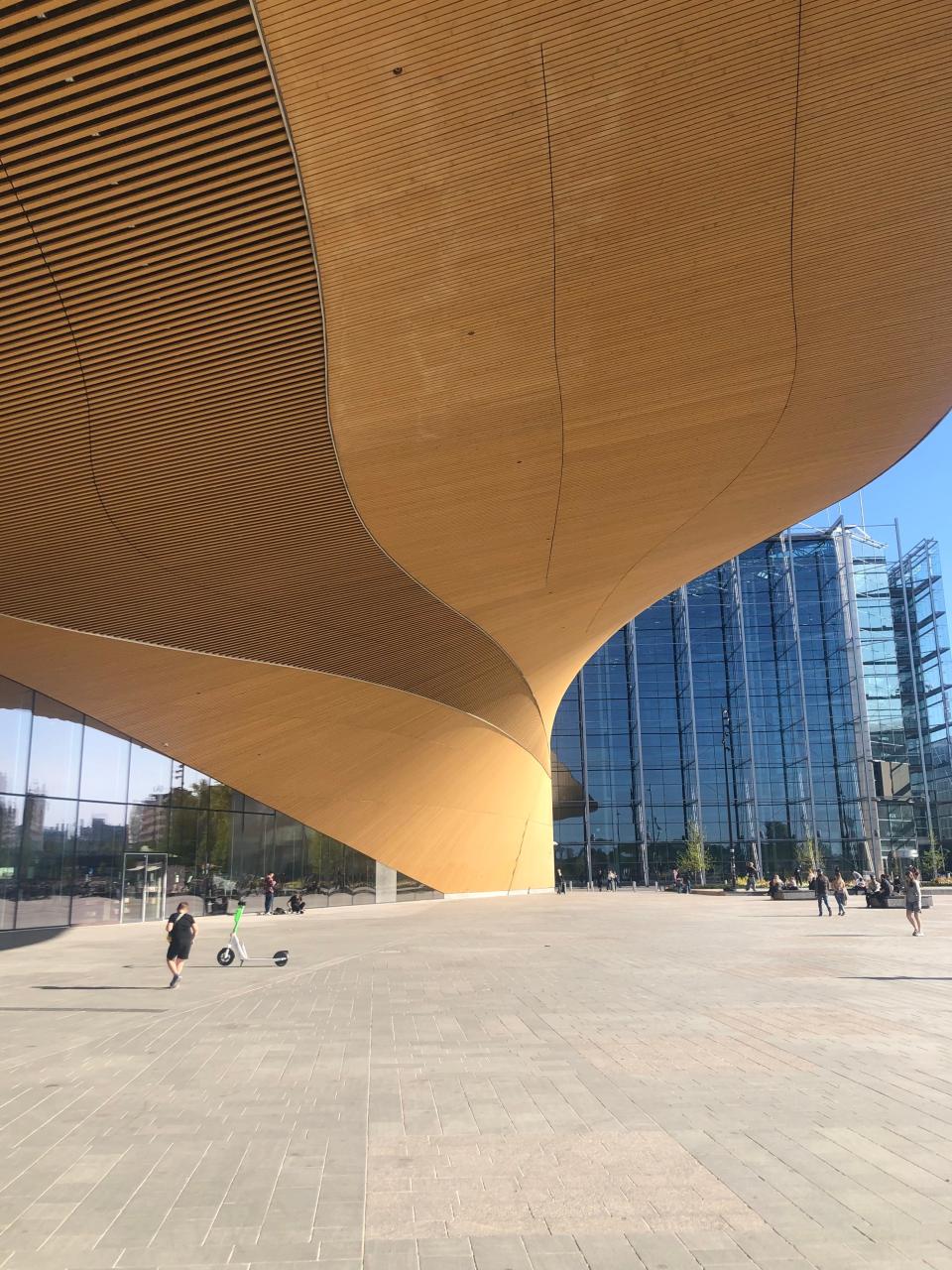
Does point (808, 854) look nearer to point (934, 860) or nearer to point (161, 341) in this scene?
point (934, 860)

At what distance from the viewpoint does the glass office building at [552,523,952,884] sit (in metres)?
52.7

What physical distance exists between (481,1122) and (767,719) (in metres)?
51.9

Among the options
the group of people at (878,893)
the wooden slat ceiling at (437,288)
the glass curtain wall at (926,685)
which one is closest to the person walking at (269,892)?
the wooden slat ceiling at (437,288)

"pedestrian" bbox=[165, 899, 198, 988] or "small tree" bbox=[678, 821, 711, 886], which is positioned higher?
"small tree" bbox=[678, 821, 711, 886]

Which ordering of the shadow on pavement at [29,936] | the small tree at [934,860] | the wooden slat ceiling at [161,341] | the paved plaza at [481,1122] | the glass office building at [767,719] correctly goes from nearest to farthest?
the paved plaza at [481,1122]
the wooden slat ceiling at [161,341]
the shadow on pavement at [29,936]
the small tree at [934,860]
the glass office building at [767,719]

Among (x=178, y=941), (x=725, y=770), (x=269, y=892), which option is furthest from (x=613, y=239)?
(x=725, y=770)

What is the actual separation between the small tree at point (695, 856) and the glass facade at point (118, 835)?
24.7 metres

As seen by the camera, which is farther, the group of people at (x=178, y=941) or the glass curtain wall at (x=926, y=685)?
the glass curtain wall at (x=926, y=685)

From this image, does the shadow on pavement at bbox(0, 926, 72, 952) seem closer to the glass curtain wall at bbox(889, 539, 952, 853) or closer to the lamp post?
the lamp post

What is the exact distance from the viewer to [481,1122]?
5262 mm

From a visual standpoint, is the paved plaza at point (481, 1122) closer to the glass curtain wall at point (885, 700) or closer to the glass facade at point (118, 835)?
the glass facade at point (118, 835)

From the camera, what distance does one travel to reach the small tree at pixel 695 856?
4825 cm

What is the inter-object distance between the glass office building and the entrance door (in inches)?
1307

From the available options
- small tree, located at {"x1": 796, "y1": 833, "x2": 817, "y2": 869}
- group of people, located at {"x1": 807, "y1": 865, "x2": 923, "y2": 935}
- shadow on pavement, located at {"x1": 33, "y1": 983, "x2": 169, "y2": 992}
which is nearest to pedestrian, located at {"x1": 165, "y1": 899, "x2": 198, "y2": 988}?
shadow on pavement, located at {"x1": 33, "y1": 983, "x2": 169, "y2": 992}
